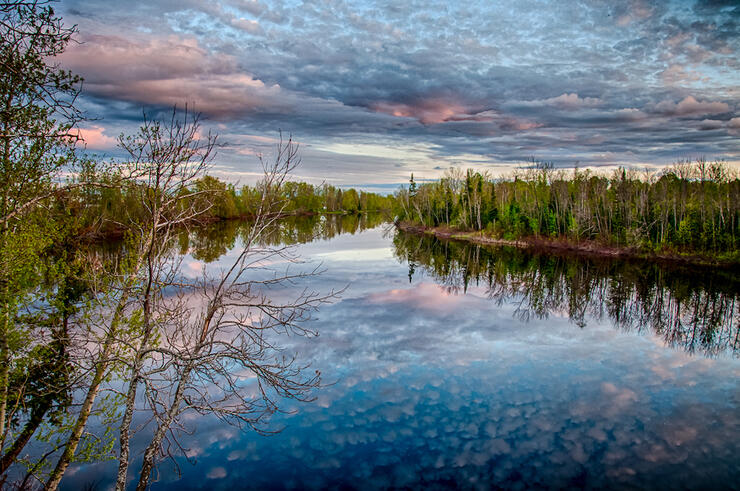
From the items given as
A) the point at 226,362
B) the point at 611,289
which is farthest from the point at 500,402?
the point at 611,289

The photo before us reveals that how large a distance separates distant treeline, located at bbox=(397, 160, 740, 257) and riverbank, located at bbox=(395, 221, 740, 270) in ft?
2.89

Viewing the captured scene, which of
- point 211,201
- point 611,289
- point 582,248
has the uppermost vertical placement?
point 211,201

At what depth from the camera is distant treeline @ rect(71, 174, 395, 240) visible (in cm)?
913

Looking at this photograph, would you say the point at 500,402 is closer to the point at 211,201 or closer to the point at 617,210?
the point at 211,201

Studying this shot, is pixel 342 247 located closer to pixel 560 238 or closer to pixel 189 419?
pixel 560 238

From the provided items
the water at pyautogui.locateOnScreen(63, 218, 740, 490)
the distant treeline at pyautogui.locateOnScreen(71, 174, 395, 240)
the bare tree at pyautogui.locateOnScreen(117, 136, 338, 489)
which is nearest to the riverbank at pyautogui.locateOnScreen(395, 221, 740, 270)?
the water at pyautogui.locateOnScreen(63, 218, 740, 490)

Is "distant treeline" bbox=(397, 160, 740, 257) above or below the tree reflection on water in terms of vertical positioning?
above

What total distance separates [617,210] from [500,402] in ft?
176

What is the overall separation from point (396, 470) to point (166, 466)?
667 centimetres

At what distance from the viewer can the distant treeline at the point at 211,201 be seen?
913 centimetres

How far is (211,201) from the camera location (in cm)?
1062

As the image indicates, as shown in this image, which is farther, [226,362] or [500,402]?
[500,402]

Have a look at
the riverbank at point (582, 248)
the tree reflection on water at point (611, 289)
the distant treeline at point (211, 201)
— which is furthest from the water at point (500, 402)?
the riverbank at point (582, 248)

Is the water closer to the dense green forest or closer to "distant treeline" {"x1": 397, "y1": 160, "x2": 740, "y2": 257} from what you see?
the dense green forest
